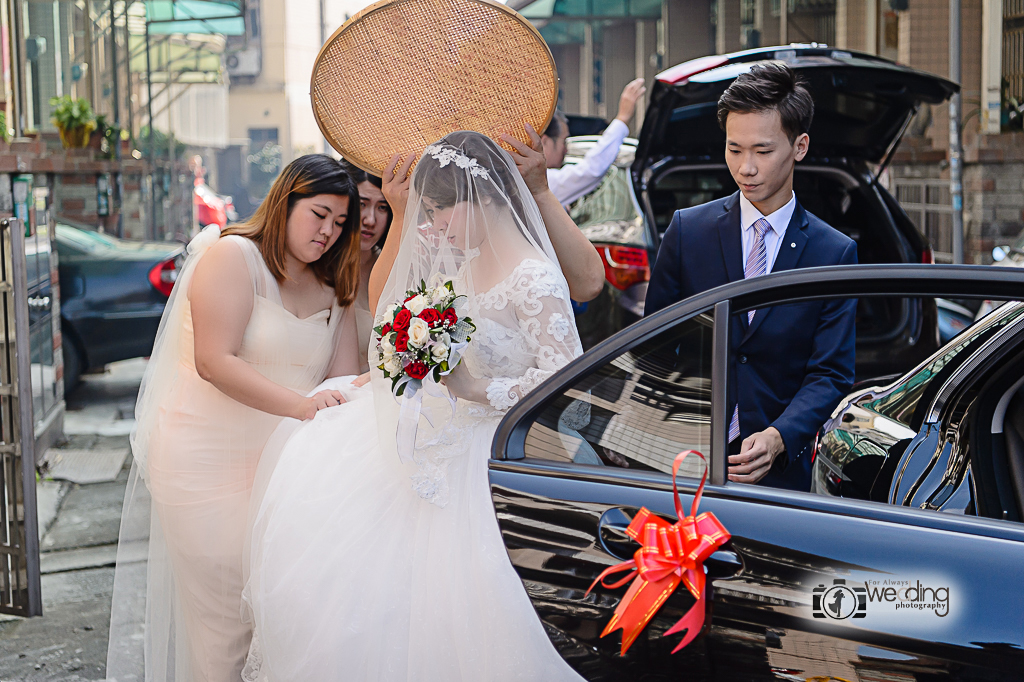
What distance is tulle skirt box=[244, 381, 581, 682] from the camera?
1932mm

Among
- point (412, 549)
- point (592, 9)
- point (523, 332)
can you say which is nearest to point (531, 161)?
point (523, 332)

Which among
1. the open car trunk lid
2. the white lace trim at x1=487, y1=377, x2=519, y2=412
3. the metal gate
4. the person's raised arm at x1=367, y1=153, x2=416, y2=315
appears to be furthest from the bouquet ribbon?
the open car trunk lid

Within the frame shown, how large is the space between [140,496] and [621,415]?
5.80 feet

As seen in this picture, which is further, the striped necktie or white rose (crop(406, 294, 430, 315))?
the striped necktie

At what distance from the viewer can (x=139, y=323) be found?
22.4 feet

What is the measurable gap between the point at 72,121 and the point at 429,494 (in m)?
9.02

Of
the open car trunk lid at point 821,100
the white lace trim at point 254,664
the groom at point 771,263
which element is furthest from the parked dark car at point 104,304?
the groom at point 771,263

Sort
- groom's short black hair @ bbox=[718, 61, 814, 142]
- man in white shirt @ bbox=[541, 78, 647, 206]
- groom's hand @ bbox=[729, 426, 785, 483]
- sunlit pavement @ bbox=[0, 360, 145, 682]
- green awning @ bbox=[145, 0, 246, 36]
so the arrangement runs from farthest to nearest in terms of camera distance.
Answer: green awning @ bbox=[145, 0, 246, 36] → man in white shirt @ bbox=[541, 78, 647, 206] → sunlit pavement @ bbox=[0, 360, 145, 682] → groom's short black hair @ bbox=[718, 61, 814, 142] → groom's hand @ bbox=[729, 426, 785, 483]

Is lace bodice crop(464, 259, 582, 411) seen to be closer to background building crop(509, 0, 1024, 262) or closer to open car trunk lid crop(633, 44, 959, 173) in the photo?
open car trunk lid crop(633, 44, 959, 173)

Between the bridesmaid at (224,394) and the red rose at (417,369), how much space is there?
55 cm

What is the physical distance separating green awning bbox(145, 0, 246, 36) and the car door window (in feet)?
40.1

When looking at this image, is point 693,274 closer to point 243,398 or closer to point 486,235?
point 486,235

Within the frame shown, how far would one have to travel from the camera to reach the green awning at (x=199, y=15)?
1300 cm

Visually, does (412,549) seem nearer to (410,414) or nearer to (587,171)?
(410,414)
